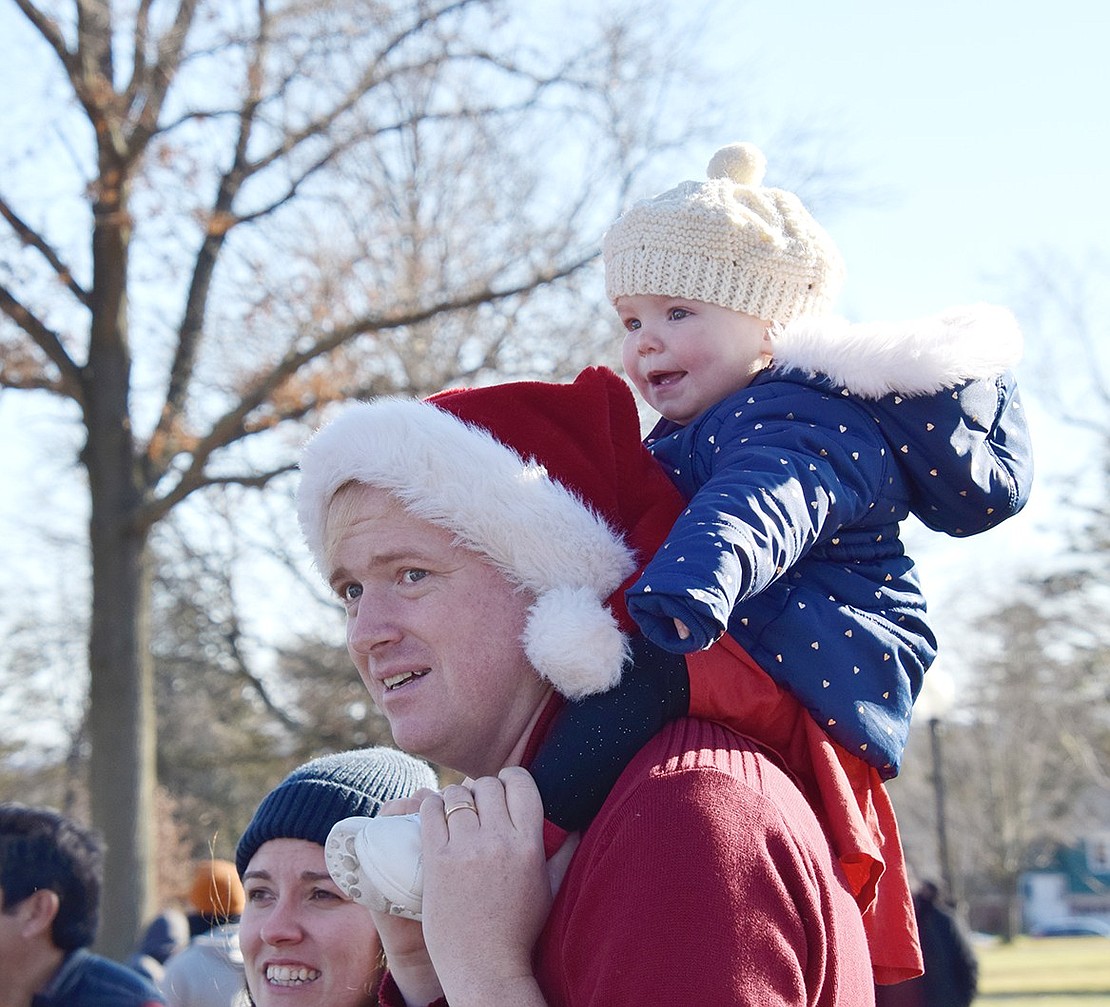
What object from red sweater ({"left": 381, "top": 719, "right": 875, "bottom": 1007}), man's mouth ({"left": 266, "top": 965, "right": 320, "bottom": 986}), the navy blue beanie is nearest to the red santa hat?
red sweater ({"left": 381, "top": 719, "right": 875, "bottom": 1007})

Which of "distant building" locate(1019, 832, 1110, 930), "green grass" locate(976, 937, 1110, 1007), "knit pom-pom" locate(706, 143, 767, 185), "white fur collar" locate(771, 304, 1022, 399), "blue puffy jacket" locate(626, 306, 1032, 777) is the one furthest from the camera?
"distant building" locate(1019, 832, 1110, 930)

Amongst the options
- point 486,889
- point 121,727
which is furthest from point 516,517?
point 121,727

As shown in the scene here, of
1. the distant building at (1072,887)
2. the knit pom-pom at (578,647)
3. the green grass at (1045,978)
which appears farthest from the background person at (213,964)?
the distant building at (1072,887)

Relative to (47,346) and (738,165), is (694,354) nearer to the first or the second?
(738,165)

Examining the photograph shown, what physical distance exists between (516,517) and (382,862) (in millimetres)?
574

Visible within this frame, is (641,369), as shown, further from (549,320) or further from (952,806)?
(952,806)

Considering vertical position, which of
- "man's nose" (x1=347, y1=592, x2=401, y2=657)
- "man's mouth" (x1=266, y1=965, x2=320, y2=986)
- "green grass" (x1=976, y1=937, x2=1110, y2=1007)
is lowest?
"green grass" (x1=976, y1=937, x2=1110, y2=1007)

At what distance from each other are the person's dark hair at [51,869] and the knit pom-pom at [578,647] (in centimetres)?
319

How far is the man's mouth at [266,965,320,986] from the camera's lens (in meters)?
3.17

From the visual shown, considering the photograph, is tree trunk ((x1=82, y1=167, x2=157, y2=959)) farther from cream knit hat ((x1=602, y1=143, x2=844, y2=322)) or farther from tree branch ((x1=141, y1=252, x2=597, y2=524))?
cream knit hat ((x1=602, y1=143, x2=844, y2=322))

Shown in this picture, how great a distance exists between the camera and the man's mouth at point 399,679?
2.33 meters

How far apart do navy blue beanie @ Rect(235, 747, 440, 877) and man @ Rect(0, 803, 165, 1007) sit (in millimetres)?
1537

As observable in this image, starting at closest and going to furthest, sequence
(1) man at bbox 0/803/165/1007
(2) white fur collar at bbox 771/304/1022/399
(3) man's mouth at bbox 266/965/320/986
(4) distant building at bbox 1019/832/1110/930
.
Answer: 1. (2) white fur collar at bbox 771/304/1022/399
2. (3) man's mouth at bbox 266/965/320/986
3. (1) man at bbox 0/803/165/1007
4. (4) distant building at bbox 1019/832/1110/930

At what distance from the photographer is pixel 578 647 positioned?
218 cm
